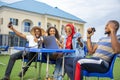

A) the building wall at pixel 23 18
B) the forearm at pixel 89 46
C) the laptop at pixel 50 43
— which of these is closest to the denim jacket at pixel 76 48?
the laptop at pixel 50 43

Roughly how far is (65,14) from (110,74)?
30987 mm

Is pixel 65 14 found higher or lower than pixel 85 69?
higher

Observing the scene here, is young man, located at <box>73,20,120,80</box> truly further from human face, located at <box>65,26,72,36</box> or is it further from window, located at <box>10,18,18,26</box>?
window, located at <box>10,18,18,26</box>

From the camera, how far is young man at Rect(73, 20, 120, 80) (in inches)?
117

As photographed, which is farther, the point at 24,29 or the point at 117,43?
the point at 24,29

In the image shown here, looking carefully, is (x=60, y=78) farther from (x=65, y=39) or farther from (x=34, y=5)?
(x=34, y=5)

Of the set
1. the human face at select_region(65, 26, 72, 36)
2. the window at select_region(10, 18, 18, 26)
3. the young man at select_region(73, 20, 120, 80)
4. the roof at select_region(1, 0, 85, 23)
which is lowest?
the young man at select_region(73, 20, 120, 80)

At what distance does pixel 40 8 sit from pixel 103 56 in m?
28.7

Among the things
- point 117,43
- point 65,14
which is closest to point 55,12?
point 65,14

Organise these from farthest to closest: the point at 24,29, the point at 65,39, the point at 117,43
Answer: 1. the point at 24,29
2. the point at 65,39
3. the point at 117,43

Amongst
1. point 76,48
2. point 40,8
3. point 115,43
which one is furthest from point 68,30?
point 40,8

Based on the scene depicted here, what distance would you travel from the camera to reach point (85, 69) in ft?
10.5

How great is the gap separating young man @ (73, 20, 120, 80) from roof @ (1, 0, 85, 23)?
77.3 feet

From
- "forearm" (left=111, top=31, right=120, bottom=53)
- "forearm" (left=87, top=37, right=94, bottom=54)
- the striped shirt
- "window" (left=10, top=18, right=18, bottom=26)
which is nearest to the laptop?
"forearm" (left=87, top=37, right=94, bottom=54)
